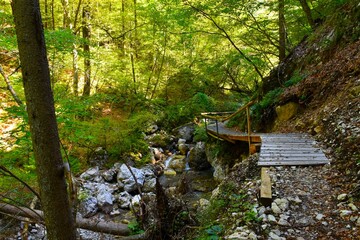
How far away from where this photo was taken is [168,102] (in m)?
17.7

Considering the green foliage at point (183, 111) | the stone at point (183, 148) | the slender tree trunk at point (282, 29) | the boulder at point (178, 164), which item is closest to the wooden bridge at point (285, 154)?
the slender tree trunk at point (282, 29)

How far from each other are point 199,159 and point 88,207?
18.1ft

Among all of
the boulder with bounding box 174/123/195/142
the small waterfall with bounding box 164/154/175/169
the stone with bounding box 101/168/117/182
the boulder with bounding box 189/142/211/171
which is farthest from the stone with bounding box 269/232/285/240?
the boulder with bounding box 174/123/195/142

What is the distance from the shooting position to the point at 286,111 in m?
7.45

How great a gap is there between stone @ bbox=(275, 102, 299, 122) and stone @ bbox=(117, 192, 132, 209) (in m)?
5.38

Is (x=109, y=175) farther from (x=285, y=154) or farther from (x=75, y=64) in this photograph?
(x=285, y=154)

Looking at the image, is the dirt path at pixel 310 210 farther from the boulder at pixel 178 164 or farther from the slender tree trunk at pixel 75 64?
the slender tree trunk at pixel 75 64

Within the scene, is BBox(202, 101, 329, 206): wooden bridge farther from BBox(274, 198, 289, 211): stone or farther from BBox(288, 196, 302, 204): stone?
BBox(288, 196, 302, 204): stone

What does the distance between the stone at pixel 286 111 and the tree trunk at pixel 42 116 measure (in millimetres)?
6565

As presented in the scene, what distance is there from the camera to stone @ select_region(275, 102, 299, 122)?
23.4 feet

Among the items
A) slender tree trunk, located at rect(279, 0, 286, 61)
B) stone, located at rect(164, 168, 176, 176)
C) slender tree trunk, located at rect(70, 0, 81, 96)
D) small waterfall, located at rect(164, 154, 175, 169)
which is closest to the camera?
slender tree trunk, located at rect(279, 0, 286, 61)

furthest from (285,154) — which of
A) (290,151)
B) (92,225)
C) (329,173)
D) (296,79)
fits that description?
(296,79)

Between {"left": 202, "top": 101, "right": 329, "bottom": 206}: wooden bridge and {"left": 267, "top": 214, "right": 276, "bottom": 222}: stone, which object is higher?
{"left": 202, "top": 101, "right": 329, "bottom": 206}: wooden bridge

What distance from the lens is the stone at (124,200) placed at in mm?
8461
